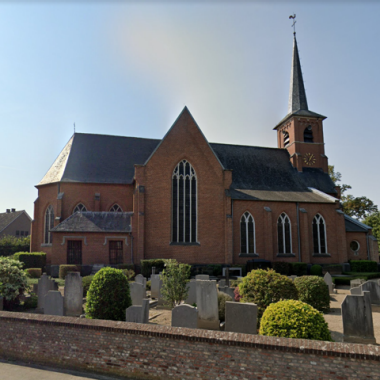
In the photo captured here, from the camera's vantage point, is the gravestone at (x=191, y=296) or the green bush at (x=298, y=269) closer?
the gravestone at (x=191, y=296)

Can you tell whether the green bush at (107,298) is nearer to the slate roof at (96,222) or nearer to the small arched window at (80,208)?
the slate roof at (96,222)

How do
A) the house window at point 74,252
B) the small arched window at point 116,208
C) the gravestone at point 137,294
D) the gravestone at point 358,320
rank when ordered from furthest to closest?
1. the small arched window at point 116,208
2. the house window at point 74,252
3. the gravestone at point 137,294
4. the gravestone at point 358,320

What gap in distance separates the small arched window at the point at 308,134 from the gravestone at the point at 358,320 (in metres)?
30.5

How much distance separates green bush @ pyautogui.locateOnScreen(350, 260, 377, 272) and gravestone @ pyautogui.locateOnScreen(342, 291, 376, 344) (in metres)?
22.4

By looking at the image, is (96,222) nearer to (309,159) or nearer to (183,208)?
(183,208)

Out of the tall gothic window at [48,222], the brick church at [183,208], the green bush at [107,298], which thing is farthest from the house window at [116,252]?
the green bush at [107,298]

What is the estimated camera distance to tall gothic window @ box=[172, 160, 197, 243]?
89.0 ft

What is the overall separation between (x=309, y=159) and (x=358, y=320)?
2986 centimetres

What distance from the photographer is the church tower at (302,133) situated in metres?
36.4

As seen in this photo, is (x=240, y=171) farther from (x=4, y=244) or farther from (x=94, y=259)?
(x=4, y=244)

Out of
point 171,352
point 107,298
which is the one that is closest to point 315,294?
point 107,298

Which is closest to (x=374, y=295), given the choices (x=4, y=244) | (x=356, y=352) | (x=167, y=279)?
(x=167, y=279)

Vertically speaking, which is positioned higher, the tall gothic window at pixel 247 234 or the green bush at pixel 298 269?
the tall gothic window at pixel 247 234

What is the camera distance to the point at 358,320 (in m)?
8.92
